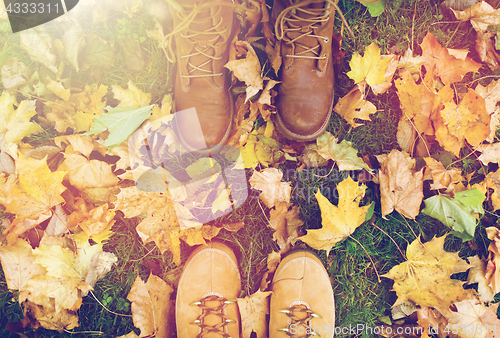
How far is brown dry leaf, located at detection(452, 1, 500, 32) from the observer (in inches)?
56.2

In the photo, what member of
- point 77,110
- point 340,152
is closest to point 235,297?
point 340,152

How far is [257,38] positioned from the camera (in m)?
1.41

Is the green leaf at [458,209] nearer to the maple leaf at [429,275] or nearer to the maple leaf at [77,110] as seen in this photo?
the maple leaf at [429,275]

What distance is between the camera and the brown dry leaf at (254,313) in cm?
143

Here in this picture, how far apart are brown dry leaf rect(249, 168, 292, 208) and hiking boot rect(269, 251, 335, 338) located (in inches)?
13.5

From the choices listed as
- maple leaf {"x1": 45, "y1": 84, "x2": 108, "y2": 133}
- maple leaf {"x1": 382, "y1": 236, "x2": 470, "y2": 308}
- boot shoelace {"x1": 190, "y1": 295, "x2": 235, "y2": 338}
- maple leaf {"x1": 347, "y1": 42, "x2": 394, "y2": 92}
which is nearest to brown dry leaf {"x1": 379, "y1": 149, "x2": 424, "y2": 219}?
maple leaf {"x1": 382, "y1": 236, "x2": 470, "y2": 308}

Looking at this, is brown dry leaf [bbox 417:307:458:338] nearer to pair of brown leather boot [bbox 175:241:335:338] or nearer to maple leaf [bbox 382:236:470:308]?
maple leaf [bbox 382:236:470:308]

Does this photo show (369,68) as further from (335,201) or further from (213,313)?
(213,313)

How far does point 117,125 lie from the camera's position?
1273mm

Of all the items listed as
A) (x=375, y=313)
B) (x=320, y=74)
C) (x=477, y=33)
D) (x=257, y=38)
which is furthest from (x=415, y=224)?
(x=257, y=38)

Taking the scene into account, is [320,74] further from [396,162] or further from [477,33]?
[477,33]

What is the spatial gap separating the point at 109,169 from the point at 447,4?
2.02m

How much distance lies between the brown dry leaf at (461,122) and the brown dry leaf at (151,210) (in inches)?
55.3

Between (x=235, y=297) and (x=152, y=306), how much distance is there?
1.47ft
